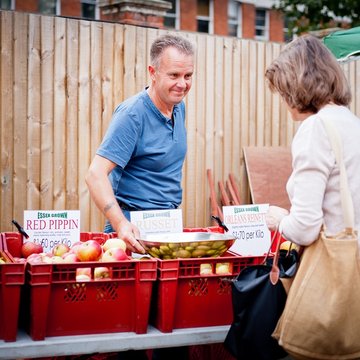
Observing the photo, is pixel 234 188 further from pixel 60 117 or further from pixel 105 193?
pixel 105 193

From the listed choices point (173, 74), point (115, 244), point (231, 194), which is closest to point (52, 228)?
point (115, 244)

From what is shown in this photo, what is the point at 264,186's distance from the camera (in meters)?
8.38

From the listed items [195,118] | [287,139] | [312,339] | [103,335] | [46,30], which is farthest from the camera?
[287,139]

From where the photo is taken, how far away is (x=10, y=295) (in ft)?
9.80

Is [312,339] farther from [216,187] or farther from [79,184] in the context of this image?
[216,187]

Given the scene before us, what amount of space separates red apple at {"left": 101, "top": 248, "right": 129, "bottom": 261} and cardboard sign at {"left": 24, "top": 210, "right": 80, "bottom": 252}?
556 mm

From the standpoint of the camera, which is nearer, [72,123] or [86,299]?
[86,299]

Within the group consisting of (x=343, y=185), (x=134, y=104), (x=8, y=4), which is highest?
(x=8, y=4)

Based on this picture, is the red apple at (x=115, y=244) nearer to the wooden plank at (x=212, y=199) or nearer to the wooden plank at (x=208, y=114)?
the wooden plank at (x=212, y=199)

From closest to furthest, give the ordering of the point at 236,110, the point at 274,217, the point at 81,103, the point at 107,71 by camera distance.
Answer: the point at 274,217, the point at 81,103, the point at 107,71, the point at 236,110

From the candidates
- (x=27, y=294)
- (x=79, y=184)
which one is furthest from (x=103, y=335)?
(x=79, y=184)

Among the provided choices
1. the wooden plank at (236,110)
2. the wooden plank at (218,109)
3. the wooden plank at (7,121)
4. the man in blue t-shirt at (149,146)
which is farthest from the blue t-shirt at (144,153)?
the wooden plank at (236,110)

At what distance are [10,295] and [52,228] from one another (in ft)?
2.81

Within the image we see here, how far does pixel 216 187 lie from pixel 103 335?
5217mm
